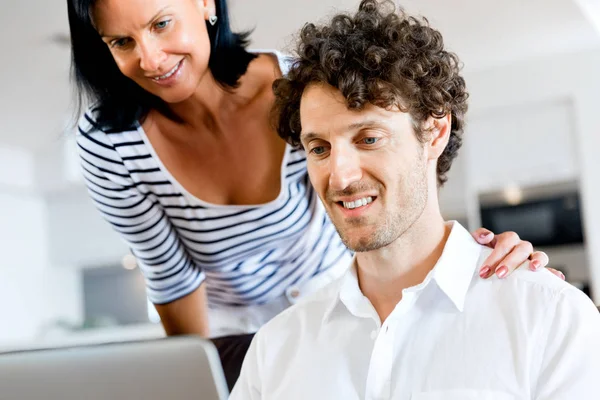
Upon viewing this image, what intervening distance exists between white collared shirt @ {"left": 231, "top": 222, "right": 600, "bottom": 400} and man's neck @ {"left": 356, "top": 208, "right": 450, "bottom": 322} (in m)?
0.03

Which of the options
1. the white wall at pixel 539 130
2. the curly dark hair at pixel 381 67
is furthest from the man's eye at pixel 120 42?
the white wall at pixel 539 130

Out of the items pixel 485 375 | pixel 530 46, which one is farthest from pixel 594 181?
pixel 485 375

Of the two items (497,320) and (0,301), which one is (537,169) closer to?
(0,301)

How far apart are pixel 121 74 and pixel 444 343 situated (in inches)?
41.9

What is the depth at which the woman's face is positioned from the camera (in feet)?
5.82

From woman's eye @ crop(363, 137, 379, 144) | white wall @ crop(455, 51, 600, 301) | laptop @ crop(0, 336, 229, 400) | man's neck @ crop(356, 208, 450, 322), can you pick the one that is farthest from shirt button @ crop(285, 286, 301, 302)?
white wall @ crop(455, 51, 600, 301)

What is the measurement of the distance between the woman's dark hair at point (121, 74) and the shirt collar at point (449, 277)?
69cm

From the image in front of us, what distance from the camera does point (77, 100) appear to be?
6.54ft

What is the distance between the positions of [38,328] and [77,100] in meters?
0.80

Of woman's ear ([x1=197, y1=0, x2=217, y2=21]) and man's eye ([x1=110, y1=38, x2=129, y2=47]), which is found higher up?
→ woman's ear ([x1=197, y1=0, x2=217, y2=21])

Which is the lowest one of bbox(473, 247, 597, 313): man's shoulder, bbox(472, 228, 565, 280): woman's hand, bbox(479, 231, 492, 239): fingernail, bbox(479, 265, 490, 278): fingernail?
bbox(473, 247, 597, 313): man's shoulder

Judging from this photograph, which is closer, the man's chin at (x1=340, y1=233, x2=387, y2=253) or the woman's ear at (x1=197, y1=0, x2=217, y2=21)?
the man's chin at (x1=340, y1=233, x2=387, y2=253)

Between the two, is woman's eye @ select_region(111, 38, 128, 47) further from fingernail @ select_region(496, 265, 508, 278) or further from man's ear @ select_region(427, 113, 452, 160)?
fingernail @ select_region(496, 265, 508, 278)

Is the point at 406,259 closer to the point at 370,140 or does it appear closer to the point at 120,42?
the point at 370,140
